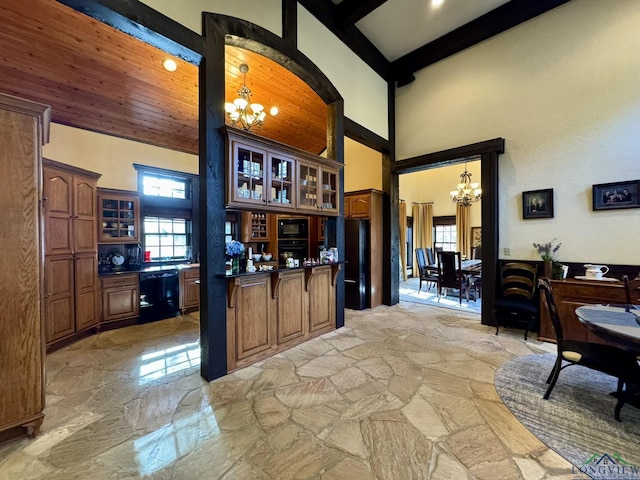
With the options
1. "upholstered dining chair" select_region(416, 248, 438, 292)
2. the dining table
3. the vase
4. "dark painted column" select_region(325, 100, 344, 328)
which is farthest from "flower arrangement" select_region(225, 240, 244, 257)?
"upholstered dining chair" select_region(416, 248, 438, 292)

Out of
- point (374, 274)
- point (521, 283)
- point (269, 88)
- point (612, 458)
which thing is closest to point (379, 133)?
point (269, 88)

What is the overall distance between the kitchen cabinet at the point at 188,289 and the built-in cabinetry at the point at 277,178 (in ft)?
8.53

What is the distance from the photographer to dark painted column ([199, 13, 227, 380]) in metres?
2.57

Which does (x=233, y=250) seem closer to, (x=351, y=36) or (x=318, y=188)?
(x=318, y=188)

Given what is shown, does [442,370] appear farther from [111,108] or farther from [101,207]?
[111,108]

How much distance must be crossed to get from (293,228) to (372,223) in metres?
1.97

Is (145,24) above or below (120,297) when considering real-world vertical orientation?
above

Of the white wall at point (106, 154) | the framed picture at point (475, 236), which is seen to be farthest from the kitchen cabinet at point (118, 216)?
the framed picture at point (475, 236)

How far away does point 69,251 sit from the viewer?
3.45 meters

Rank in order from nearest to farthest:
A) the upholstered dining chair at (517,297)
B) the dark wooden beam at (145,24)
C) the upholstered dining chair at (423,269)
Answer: the dark wooden beam at (145,24) → the upholstered dining chair at (517,297) → the upholstered dining chair at (423,269)

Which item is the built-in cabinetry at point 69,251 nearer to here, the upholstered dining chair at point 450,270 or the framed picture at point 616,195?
the upholstered dining chair at point 450,270

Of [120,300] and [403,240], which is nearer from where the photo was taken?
[120,300]

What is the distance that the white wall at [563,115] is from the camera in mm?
3334

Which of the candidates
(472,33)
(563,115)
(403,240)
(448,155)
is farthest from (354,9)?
(403,240)
